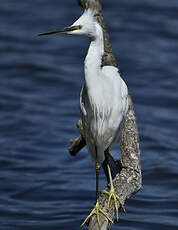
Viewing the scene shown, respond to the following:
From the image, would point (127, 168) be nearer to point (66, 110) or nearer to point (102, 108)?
point (102, 108)

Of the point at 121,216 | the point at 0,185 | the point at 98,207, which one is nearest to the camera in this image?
the point at 98,207

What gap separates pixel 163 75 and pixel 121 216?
424cm

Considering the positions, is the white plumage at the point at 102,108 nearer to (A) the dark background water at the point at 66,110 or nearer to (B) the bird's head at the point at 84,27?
(B) the bird's head at the point at 84,27

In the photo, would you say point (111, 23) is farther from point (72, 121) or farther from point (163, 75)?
A: point (72, 121)

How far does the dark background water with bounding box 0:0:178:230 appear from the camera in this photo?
25.3 feet

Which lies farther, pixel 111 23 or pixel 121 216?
Result: pixel 111 23

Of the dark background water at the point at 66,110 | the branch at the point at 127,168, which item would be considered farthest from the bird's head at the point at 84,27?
the dark background water at the point at 66,110

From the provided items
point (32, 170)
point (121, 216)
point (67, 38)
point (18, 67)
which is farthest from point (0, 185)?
point (67, 38)

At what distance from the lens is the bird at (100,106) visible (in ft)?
14.1

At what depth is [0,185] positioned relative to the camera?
8398mm

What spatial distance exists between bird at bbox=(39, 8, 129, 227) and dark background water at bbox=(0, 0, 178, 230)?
262 centimetres

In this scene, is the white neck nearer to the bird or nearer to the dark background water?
the bird

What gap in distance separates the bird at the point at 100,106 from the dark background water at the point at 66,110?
2617 millimetres

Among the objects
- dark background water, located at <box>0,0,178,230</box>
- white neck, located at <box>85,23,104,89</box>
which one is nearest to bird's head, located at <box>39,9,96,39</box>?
white neck, located at <box>85,23,104,89</box>
